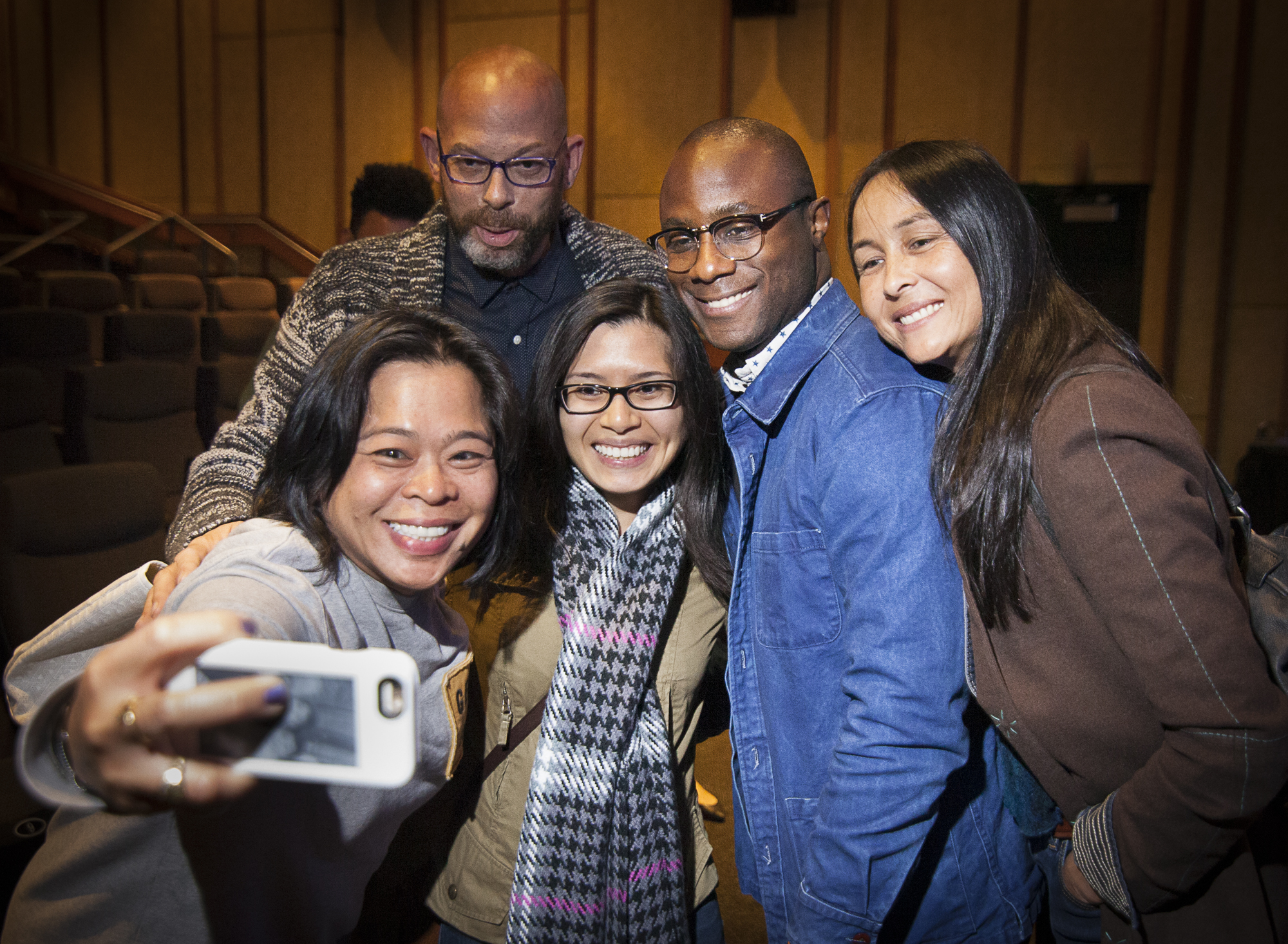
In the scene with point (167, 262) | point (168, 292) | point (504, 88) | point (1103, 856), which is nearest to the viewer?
point (1103, 856)

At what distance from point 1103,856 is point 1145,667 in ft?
0.88

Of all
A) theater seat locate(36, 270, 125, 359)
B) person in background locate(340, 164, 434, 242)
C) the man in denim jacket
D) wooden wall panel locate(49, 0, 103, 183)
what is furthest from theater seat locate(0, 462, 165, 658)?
wooden wall panel locate(49, 0, 103, 183)

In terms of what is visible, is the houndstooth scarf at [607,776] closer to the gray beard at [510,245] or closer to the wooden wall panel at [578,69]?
the gray beard at [510,245]

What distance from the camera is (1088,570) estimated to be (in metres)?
0.87

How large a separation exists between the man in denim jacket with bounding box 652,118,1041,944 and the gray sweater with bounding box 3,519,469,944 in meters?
0.49

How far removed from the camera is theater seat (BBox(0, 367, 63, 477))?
9.81 ft

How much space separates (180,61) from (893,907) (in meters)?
8.01

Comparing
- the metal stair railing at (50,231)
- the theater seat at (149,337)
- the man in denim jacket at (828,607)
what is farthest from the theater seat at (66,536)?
the metal stair railing at (50,231)

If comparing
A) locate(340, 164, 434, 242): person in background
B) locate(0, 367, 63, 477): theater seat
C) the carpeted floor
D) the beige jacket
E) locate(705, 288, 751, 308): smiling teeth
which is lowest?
the carpeted floor

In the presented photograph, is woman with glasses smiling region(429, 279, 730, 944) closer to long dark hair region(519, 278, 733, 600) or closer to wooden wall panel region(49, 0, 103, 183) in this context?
long dark hair region(519, 278, 733, 600)

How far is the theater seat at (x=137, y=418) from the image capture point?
3.83 meters

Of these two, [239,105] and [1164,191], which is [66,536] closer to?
[1164,191]

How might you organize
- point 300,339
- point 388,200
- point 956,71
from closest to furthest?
1. point 300,339
2. point 388,200
3. point 956,71

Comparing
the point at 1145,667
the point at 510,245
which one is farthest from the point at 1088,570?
the point at 510,245
